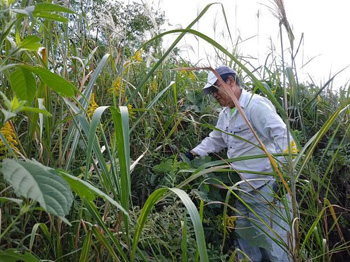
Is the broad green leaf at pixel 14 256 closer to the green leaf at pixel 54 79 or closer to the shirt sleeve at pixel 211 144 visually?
the green leaf at pixel 54 79

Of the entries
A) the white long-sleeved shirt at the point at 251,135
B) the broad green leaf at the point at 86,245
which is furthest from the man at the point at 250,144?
the broad green leaf at the point at 86,245

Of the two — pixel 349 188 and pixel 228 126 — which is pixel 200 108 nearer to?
pixel 228 126

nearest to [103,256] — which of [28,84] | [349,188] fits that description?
[28,84]

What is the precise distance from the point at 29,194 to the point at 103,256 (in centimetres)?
106

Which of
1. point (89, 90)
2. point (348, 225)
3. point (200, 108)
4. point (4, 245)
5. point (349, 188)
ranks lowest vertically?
point (348, 225)

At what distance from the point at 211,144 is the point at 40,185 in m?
2.61

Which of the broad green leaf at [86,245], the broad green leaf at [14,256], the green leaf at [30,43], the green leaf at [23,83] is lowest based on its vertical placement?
the broad green leaf at [86,245]

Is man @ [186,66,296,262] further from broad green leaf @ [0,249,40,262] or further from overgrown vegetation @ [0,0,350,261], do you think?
broad green leaf @ [0,249,40,262]

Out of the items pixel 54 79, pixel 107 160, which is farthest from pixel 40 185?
pixel 107 160

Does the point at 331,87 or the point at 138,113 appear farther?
the point at 331,87

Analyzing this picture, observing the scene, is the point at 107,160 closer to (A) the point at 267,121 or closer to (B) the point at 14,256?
(B) the point at 14,256

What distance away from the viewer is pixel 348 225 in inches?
125

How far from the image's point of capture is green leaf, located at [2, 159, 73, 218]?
64cm

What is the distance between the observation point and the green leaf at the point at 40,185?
2.09 ft
